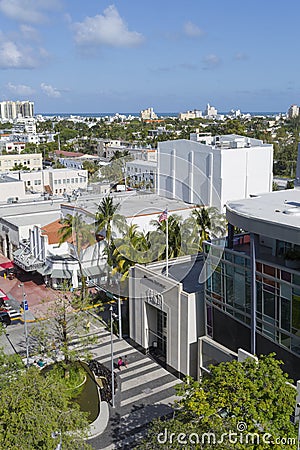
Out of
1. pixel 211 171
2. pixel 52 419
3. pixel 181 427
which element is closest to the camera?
pixel 181 427

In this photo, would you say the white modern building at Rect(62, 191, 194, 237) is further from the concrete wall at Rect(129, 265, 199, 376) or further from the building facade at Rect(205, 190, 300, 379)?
the building facade at Rect(205, 190, 300, 379)

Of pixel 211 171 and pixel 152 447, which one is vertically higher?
pixel 211 171

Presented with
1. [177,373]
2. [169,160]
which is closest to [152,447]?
[177,373]

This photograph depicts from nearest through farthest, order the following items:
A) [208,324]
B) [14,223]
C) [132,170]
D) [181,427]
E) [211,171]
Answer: [181,427] → [208,324] → [14,223] → [211,171] → [132,170]

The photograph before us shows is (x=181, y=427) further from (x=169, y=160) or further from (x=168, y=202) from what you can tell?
(x=169, y=160)

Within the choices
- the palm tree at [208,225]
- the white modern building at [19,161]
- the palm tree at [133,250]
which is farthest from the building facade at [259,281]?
the white modern building at [19,161]

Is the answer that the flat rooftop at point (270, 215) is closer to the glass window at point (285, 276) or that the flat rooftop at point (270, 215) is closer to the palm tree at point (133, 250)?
the glass window at point (285, 276)
